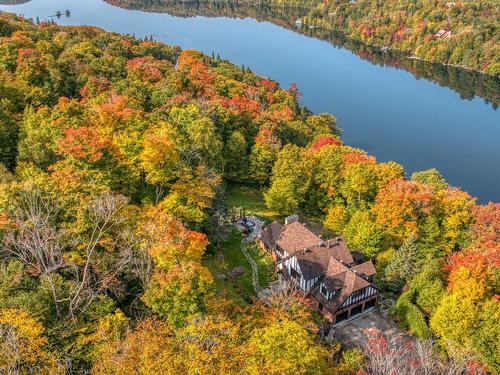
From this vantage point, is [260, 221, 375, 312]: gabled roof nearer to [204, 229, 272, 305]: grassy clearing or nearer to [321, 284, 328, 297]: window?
[321, 284, 328, 297]: window

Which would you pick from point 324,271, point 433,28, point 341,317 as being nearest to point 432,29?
point 433,28

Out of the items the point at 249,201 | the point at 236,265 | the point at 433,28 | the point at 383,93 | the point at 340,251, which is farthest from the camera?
the point at 433,28

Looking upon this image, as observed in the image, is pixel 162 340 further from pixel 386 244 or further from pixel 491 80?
pixel 491 80

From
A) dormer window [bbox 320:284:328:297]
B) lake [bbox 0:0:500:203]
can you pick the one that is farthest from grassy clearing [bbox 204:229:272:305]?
lake [bbox 0:0:500:203]

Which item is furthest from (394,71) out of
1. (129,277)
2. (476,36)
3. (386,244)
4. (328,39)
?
(129,277)

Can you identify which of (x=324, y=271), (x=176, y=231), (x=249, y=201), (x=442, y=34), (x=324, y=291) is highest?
(x=442, y=34)

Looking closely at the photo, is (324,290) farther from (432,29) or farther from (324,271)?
(432,29)

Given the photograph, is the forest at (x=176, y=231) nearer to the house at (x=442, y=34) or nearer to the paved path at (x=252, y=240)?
the paved path at (x=252, y=240)
